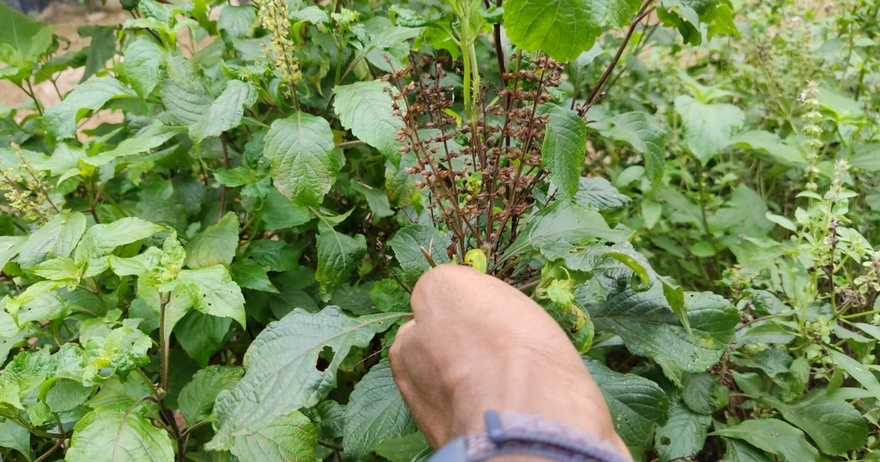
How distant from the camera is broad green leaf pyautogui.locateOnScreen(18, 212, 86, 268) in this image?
1283 millimetres

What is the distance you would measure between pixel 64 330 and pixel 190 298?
629mm

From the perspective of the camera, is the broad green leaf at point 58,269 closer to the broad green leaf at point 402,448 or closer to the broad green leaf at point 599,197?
the broad green leaf at point 402,448

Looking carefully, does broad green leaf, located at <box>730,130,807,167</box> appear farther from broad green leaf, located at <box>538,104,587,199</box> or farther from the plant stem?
broad green leaf, located at <box>538,104,587,199</box>

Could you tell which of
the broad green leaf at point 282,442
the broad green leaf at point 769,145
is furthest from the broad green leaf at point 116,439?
the broad green leaf at point 769,145

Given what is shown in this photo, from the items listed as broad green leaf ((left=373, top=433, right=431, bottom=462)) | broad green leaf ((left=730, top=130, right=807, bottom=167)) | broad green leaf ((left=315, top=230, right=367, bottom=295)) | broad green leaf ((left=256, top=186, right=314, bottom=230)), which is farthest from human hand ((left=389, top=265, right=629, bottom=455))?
broad green leaf ((left=730, top=130, right=807, bottom=167))

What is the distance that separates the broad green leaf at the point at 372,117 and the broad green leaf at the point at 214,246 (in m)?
0.37

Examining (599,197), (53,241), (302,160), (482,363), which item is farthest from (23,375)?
(599,197)

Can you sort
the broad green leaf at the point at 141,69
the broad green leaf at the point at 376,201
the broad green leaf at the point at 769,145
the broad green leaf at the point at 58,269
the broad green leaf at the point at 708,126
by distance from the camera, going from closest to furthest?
1. the broad green leaf at the point at 58,269
2. the broad green leaf at the point at 141,69
3. the broad green leaf at the point at 376,201
4. the broad green leaf at the point at 708,126
5. the broad green leaf at the point at 769,145

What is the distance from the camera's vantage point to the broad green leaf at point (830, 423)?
1.28 m

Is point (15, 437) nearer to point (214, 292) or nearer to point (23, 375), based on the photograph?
point (23, 375)

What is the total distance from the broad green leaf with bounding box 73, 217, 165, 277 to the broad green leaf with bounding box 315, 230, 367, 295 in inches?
13.1

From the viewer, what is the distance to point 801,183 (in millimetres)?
2064

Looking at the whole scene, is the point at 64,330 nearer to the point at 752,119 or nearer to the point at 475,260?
the point at 475,260

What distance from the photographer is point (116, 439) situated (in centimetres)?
102
